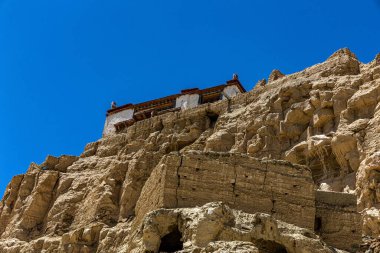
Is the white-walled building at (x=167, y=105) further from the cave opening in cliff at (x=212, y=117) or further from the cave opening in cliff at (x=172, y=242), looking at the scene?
the cave opening in cliff at (x=172, y=242)

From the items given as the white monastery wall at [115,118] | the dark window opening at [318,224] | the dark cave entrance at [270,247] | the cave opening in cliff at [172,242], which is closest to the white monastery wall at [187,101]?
the white monastery wall at [115,118]

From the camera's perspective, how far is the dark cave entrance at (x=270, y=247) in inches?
623

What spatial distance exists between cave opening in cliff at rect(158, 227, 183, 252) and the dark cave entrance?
1758mm

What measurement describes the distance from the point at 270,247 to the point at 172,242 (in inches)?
86.0

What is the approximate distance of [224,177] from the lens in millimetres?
18172

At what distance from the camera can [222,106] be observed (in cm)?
3022

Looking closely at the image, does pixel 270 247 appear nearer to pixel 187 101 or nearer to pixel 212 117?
pixel 212 117

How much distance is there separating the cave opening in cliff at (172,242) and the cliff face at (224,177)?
0.11 ft

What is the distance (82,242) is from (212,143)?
6.15 metres

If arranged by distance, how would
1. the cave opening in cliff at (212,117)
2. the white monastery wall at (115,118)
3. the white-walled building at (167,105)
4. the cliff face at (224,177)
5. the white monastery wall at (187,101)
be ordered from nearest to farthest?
the cliff face at (224,177) → the cave opening in cliff at (212,117) → the white monastery wall at (187,101) → the white-walled building at (167,105) → the white monastery wall at (115,118)

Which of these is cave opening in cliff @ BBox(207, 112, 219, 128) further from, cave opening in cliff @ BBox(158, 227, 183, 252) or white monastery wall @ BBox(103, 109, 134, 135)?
cave opening in cliff @ BBox(158, 227, 183, 252)

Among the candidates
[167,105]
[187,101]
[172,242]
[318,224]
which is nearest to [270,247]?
[172,242]

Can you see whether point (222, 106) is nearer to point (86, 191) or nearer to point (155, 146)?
point (155, 146)

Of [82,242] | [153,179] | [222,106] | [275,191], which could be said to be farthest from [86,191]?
[275,191]
